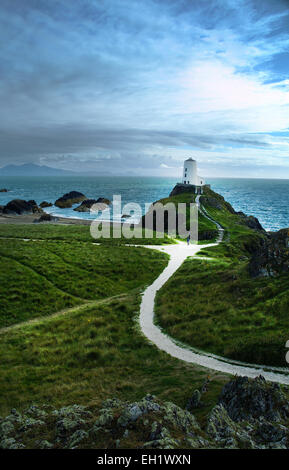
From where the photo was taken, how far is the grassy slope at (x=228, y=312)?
16703 mm

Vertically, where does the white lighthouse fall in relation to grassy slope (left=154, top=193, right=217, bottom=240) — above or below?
above

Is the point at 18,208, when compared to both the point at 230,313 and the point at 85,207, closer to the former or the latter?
the point at 85,207

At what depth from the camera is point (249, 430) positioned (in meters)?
9.03

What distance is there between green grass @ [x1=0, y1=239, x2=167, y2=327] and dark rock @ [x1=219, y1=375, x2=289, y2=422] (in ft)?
73.4

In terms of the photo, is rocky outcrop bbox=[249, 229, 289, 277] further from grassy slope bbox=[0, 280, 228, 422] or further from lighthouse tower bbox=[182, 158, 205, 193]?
lighthouse tower bbox=[182, 158, 205, 193]

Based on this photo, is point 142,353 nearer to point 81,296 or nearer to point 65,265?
point 81,296

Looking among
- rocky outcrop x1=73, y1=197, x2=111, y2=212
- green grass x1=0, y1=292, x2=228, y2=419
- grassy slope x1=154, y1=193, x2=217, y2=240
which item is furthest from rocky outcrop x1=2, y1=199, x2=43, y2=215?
green grass x1=0, y1=292, x2=228, y2=419

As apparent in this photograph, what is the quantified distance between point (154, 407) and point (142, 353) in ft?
29.5

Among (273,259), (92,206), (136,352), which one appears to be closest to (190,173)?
(92,206)

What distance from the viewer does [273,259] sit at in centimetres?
2681

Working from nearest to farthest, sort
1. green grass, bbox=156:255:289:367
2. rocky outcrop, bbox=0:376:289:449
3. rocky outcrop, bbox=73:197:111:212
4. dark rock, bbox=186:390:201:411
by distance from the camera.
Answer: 1. rocky outcrop, bbox=0:376:289:449
2. dark rock, bbox=186:390:201:411
3. green grass, bbox=156:255:289:367
4. rocky outcrop, bbox=73:197:111:212

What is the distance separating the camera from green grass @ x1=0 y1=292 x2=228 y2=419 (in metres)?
13.8

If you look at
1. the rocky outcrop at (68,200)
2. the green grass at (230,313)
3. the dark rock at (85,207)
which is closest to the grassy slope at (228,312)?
the green grass at (230,313)

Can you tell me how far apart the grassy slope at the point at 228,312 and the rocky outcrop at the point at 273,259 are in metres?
1.02
